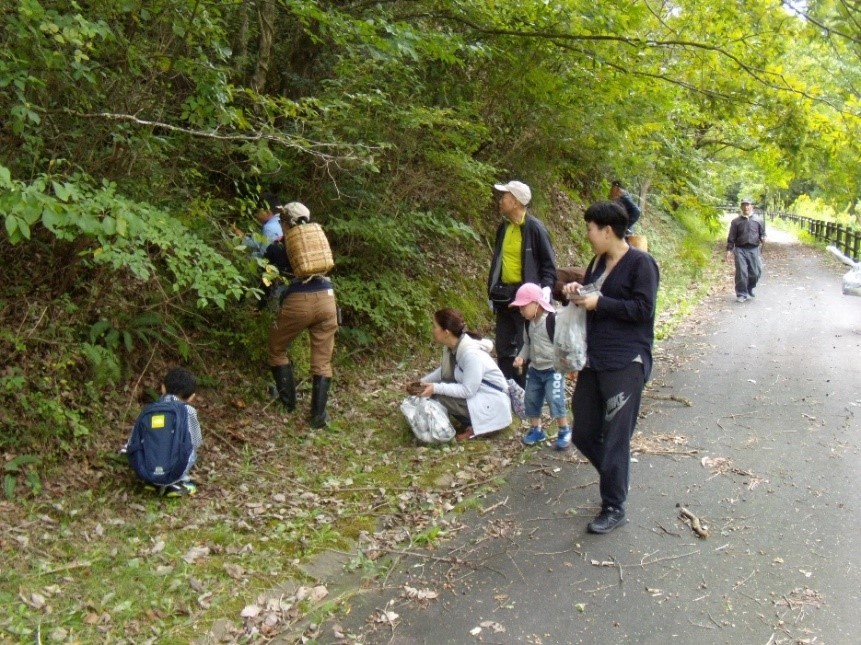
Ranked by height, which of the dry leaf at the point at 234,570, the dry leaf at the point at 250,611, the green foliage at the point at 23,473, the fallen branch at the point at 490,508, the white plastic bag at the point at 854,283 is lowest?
the dry leaf at the point at 250,611

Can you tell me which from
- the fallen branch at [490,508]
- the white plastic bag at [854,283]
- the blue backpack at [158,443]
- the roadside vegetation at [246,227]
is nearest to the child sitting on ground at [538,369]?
the roadside vegetation at [246,227]

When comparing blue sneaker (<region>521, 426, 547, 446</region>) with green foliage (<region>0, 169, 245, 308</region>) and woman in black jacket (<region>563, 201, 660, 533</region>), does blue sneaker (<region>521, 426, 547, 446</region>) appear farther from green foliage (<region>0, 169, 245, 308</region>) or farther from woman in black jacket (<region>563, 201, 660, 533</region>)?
green foliage (<region>0, 169, 245, 308</region>)

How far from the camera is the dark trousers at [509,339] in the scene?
7.14m

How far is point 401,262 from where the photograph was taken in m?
9.84

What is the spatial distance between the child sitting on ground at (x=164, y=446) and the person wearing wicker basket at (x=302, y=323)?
1.58 m

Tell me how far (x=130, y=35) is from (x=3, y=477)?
3345 millimetres

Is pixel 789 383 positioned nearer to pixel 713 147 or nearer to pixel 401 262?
pixel 401 262

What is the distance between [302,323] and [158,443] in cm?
193

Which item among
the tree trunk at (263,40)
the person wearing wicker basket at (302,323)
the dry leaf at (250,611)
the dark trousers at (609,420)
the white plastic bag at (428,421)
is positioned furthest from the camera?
the tree trunk at (263,40)

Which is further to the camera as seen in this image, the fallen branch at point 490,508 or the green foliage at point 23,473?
the fallen branch at point 490,508

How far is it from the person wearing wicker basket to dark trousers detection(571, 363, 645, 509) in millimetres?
2823

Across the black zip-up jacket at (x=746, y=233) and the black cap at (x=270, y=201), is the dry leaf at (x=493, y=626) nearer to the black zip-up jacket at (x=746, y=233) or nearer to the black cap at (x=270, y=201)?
the black cap at (x=270, y=201)

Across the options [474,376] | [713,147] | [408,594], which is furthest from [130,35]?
[713,147]

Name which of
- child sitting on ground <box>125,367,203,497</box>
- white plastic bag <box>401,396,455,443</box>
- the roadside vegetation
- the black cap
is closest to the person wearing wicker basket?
the roadside vegetation
